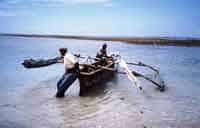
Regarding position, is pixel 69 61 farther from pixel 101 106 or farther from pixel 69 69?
pixel 101 106

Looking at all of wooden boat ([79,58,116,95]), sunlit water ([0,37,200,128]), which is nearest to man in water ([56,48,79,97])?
wooden boat ([79,58,116,95])

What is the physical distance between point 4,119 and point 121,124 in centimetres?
170

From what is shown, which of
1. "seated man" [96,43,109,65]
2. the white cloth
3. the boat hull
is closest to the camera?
the white cloth

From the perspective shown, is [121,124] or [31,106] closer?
[121,124]

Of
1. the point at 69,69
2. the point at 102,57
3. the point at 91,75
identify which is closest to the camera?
the point at 69,69

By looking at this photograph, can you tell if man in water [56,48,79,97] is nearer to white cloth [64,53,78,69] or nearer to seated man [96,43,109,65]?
white cloth [64,53,78,69]

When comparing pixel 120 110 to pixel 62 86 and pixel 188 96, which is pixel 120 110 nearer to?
pixel 62 86

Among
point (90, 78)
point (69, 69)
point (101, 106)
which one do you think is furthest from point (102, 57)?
point (101, 106)

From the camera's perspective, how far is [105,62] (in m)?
8.33

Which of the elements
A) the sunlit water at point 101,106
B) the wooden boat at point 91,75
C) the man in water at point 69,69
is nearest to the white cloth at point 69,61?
the man in water at point 69,69

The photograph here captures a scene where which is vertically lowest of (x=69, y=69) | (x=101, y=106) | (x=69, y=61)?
(x=101, y=106)

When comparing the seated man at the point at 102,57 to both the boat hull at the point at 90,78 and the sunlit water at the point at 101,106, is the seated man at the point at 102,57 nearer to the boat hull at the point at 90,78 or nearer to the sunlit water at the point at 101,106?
the boat hull at the point at 90,78

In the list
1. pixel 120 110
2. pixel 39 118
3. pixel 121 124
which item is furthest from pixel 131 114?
pixel 39 118

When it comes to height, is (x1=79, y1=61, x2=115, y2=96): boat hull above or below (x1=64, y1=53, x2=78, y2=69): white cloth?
below
